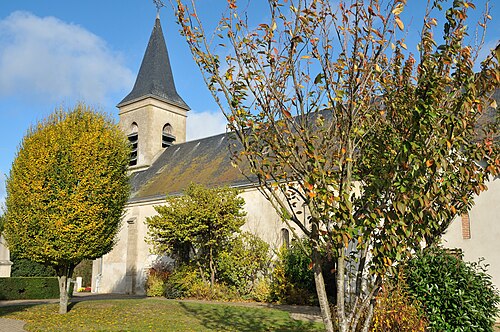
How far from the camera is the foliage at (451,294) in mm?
7414

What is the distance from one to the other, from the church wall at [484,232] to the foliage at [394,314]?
590cm

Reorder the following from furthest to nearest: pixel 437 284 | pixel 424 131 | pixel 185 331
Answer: pixel 185 331, pixel 437 284, pixel 424 131

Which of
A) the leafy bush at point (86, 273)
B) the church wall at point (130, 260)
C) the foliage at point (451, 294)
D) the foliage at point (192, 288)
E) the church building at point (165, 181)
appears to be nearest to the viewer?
the foliage at point (451, 294)

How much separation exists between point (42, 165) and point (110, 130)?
7.51 feet

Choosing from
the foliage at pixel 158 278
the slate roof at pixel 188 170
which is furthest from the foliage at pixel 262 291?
the foliage at pixel 158 278

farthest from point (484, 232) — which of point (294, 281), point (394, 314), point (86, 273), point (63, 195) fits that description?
point (86, 273)

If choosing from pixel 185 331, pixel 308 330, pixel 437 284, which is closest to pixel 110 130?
pixel 185 331

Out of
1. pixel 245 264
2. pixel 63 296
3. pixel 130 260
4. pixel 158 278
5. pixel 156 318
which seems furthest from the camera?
pixel 130 260

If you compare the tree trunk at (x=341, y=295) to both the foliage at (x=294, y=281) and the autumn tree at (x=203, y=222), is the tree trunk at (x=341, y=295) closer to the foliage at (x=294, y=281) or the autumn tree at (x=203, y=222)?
the foliage at (x=294, y=281)

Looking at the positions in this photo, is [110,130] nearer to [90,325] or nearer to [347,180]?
→ [90,325]

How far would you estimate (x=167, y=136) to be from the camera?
29.2m

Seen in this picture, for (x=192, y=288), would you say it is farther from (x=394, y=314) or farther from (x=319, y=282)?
(x=319, y=282)

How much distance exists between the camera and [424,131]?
3.37 m

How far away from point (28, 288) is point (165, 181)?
8.18m
